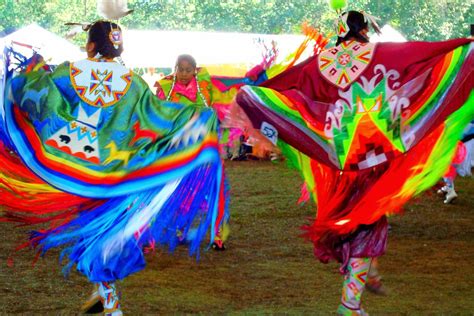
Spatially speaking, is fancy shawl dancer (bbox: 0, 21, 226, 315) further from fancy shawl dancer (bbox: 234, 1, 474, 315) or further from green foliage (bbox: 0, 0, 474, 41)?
green foliage (bbox: 0, 0, 474, 41)

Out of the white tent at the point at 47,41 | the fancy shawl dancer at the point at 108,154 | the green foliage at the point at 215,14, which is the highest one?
the fancy shawl dancer at the point at 108,154

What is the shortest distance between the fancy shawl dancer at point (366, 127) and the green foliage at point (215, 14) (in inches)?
872

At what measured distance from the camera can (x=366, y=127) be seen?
3953 millimetres

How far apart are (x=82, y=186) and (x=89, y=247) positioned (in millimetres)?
310

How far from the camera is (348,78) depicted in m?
4.07

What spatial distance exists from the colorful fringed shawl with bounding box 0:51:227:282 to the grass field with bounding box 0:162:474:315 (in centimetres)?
56

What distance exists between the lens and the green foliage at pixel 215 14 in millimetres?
26203

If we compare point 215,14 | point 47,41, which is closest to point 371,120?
point 47,41

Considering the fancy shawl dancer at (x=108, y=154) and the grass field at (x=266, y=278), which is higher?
the fancy shawl dancer at (x=108, y=154)

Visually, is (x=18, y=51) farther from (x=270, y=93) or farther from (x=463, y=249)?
(x=463, y=249)

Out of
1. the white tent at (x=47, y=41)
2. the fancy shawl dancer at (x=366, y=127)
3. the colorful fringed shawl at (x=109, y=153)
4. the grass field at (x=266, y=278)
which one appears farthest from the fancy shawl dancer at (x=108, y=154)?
the white tent at (x=47, y=41)

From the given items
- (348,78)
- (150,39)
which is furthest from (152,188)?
(150,39)

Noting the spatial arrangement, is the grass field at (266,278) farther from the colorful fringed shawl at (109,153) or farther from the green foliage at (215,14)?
the green foliage at (215,14)

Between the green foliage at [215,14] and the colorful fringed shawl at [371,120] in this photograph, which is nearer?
the colorful fringed shawl at [371,120]
